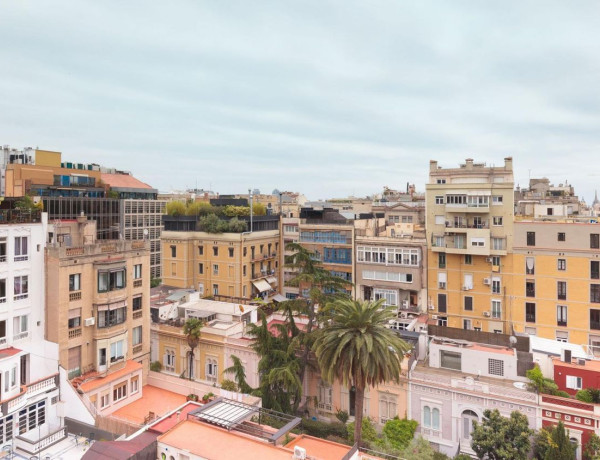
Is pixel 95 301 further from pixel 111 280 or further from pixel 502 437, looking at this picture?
pixel 502 437

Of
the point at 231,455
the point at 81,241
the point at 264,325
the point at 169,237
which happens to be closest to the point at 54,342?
the point at 81,241

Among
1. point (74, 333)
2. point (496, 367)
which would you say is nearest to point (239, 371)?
point (74, 333)

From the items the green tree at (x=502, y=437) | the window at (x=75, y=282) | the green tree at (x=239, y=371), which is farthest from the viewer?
the green tree at (x=239, y=371)

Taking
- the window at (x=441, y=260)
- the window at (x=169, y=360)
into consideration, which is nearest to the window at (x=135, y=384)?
the window at (x=169, y=360)

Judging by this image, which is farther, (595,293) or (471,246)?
(471,246)

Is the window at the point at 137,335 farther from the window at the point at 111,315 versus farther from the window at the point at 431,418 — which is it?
the window at the point at 431,418
